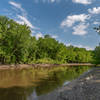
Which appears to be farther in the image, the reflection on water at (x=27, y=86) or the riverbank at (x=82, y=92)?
the reflection on water at (x=27, y=86)

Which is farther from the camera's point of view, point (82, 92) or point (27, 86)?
point (27, 86)

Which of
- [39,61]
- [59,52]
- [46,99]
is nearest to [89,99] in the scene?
[46,99]

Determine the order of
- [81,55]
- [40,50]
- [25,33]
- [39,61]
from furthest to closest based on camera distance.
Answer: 1. [81,55]
2. [40,50]
3. [39,61]
4. [25,33]

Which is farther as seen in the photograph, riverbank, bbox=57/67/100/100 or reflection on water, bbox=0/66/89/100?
reflection on water, bbox=0/66/89/100

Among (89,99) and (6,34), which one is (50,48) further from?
(89,99)

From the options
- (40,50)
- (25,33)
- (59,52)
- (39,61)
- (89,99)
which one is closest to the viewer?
(89,99)

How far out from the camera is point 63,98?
6.68 metres

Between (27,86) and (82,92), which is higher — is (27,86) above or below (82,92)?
below

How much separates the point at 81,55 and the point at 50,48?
38438 millimetres

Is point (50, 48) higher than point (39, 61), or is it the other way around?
point (50, 48)

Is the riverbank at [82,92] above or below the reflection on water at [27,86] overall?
above

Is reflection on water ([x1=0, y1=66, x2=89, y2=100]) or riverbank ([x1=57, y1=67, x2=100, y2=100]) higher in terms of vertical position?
riverbank ([x1=57, y1=67, x2=100, y2=100])

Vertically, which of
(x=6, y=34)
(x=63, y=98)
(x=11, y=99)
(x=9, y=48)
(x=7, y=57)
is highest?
(x=6, y=34)

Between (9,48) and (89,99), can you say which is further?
(9,48)
